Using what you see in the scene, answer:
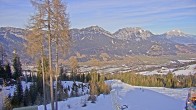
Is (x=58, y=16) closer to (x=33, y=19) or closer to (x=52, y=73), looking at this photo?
(x=33, y=19)

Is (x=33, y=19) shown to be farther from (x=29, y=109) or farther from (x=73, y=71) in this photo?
(x=73, y=71)

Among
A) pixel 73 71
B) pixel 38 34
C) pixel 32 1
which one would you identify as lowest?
pixel 73 71

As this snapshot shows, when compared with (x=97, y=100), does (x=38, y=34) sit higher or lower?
higher

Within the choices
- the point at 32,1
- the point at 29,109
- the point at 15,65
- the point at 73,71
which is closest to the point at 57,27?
the point at 32,1

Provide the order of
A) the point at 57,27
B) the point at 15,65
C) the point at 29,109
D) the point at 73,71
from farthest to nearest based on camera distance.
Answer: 1. the point at 73,71
2. the point at 15,65
3. the point at 57,27
4. the point at 29,109

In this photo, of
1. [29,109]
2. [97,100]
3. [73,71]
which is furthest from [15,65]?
[29,109]

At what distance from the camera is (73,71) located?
99.2 meters

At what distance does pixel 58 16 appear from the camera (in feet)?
78.7

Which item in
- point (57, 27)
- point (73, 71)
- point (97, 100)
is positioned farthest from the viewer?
point (73, 71)

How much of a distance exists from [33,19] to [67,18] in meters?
→ 2.49

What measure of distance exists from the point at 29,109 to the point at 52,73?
3.46m

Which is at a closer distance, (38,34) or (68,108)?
(38,34)

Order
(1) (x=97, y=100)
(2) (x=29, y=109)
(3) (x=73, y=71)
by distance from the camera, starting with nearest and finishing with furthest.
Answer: (2) (x=29, y=109)
(1) (x=97, y=100)
(3) (x=73, y=71)

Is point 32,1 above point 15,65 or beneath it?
above
